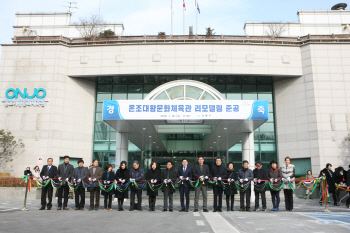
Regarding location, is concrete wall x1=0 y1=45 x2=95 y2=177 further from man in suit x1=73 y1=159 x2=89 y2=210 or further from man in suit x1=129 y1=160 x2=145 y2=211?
man in suit x1=129 y1=160 x2=145 y2=211

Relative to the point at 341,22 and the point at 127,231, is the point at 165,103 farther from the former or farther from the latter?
the point at 341,22

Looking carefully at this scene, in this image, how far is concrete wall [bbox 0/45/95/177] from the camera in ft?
81.0

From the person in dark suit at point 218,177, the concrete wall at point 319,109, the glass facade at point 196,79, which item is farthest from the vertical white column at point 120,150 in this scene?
the concrete wall at point 319,109

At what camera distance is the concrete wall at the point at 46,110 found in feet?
81.0

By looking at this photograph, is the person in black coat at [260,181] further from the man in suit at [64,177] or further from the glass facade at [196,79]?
the glass facade at [196,79]

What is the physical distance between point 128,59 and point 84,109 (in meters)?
6.23

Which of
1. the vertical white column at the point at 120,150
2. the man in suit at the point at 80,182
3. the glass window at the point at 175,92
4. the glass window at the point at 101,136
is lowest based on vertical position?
the man in suit at the point at 80,182

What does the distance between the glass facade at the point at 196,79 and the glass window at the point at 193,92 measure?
1251cm

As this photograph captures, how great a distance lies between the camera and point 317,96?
24750mm

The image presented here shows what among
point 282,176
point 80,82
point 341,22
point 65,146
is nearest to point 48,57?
point 80,82

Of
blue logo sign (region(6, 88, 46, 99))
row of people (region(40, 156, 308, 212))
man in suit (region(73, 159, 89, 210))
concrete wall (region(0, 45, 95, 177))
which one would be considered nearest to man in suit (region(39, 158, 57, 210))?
row of people (region(40, 156, 308, 212))

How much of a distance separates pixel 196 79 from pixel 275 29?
11.6 meters

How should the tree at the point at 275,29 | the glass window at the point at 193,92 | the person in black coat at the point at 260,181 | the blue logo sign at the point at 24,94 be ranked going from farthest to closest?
the tree at the point at 275,29, the blue logo sign at the point at 24,94, the glass window at the point at 193,92, the person in black coat at the point at 260,181

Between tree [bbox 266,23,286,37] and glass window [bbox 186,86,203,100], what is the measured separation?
21.1 metres
